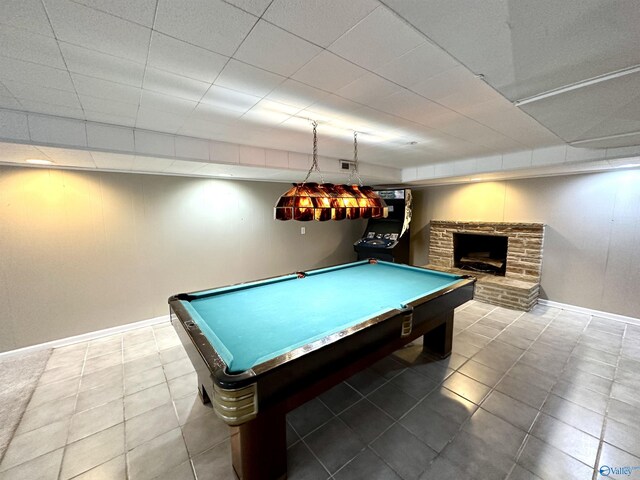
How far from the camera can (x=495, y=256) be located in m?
5.36

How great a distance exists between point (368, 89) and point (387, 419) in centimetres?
246

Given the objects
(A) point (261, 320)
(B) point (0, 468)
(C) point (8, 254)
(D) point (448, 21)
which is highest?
(D) point (448, 21)

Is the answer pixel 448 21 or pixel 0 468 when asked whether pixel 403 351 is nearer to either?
pixel 448 21

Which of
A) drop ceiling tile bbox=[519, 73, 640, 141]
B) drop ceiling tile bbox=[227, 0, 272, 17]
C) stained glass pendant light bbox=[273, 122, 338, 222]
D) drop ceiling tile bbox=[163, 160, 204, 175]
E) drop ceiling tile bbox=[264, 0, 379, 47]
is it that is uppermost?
drop ceiling tile bbox=[264, 0, 379, 47]

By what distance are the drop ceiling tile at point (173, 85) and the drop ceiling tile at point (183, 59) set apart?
6 cm

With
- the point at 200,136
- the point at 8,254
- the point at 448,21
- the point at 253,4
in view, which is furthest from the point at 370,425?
the point at 8,254

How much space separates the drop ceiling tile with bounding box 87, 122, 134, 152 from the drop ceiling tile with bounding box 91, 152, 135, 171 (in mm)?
128

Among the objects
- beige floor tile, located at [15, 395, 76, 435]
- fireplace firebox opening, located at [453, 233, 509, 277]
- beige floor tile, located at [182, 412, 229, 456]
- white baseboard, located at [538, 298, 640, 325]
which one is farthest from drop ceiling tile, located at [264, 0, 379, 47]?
white baseboard, located at [538, 298, 640, 325]

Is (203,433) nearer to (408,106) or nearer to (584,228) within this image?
(408,106)

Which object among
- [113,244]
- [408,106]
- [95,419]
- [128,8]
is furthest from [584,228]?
[113,244]

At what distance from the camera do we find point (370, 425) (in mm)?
1985

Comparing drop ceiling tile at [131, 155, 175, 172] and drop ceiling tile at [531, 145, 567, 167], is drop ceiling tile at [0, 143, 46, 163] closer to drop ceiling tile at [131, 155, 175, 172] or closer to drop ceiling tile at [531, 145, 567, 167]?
drop ceiling tile at [131, 155, 175, 172]

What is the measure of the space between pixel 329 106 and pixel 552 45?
1332mm

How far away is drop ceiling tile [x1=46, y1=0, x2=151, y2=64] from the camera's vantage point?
1.01 metres
